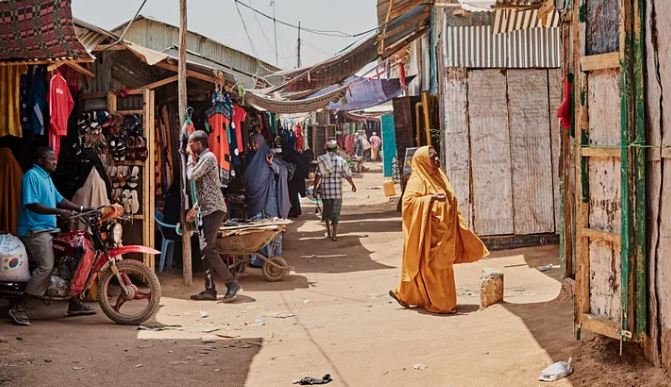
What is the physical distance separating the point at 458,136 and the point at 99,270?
5594 mm

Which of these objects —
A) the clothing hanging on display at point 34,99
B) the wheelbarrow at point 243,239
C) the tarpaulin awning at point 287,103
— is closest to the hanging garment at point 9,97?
the clothing hanging on display at point 34,99

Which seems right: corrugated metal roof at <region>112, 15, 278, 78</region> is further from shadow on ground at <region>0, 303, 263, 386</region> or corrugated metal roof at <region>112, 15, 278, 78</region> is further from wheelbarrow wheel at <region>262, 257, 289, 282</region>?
shadow on ground at <region>0, 303, 263, 386</region>

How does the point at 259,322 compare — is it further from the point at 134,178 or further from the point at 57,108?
the point at 57,108

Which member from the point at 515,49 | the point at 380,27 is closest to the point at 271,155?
the point at 380,27

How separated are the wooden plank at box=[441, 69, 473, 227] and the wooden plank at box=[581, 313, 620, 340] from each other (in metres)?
6.30

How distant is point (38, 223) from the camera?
7488mm

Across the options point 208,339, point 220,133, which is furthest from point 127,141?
point 208,339

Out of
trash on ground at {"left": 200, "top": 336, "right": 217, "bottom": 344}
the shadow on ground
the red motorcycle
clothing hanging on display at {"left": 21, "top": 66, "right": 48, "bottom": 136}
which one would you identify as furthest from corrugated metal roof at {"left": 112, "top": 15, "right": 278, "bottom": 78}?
the shadow on ground

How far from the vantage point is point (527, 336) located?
6184 millimetres

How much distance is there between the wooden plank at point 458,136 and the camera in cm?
1130

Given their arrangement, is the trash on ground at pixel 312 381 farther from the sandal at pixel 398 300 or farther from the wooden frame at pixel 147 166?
the wooden frame at pixel 147 166

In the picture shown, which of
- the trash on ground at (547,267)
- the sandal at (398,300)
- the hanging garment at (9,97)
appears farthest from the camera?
the trash on ground at (547,267)

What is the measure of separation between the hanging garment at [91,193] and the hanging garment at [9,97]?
115 cm

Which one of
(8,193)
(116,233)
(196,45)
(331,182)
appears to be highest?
(196,45)
